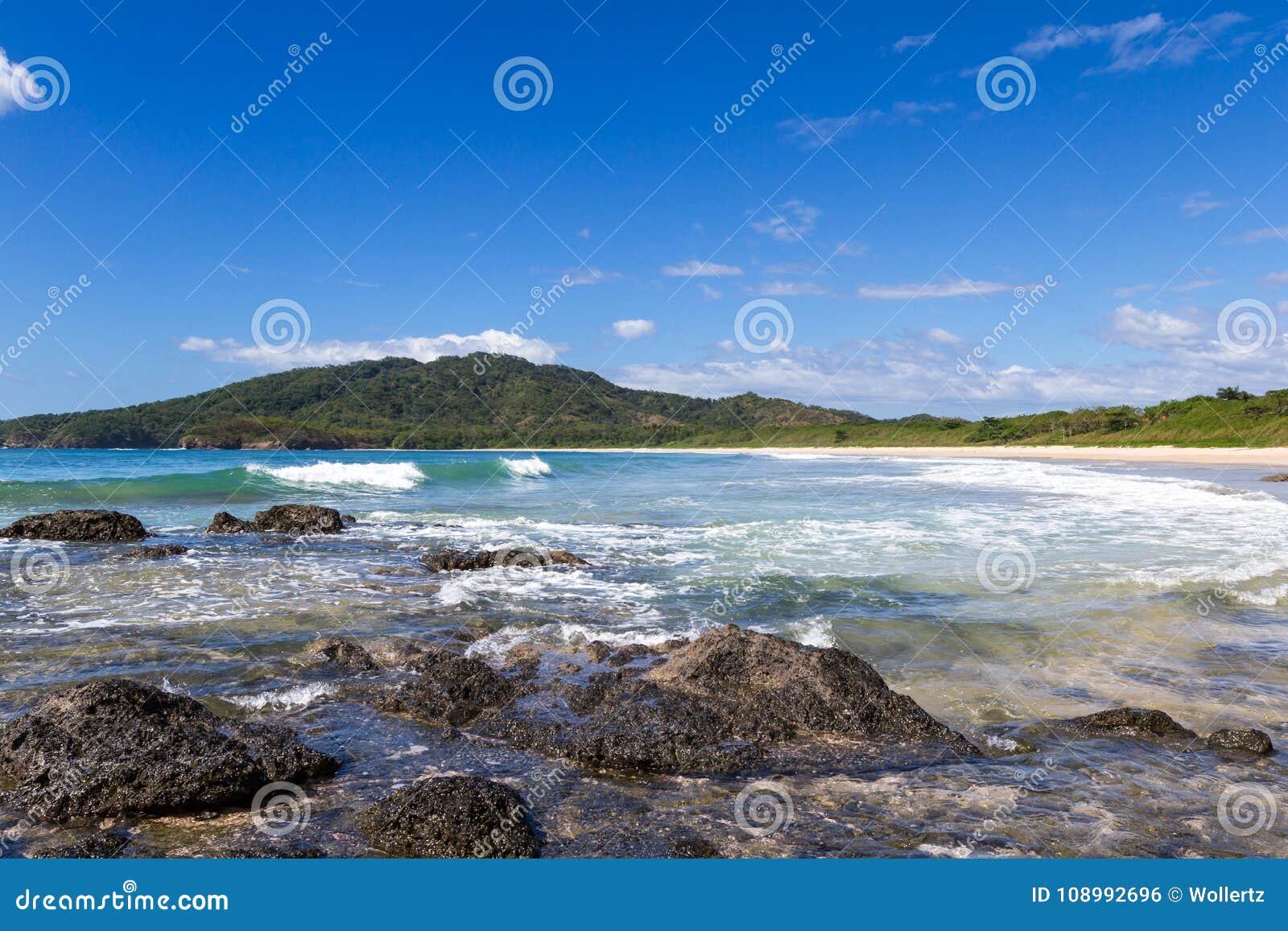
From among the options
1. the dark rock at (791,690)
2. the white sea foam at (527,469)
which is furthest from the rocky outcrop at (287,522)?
the white sea foam at (527,469)

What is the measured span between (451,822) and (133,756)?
93.6 inches

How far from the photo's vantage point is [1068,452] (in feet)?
219

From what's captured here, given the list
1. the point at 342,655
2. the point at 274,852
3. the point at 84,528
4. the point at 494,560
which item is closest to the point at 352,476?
the point at 84,528

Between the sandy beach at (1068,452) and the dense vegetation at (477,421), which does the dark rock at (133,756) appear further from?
the dense vegetation at (477,421)

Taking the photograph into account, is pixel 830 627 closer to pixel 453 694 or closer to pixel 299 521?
pixel 453 694

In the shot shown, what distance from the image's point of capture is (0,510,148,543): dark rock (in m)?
16.8

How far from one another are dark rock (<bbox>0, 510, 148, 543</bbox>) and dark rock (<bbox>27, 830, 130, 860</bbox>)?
50.5 ft

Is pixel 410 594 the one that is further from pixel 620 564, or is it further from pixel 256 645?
pixel 620 564

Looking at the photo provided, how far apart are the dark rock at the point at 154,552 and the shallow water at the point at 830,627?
44 centimetres

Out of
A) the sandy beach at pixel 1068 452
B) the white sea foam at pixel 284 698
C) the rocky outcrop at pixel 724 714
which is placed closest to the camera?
the rocky outcrop at pixel 724 714

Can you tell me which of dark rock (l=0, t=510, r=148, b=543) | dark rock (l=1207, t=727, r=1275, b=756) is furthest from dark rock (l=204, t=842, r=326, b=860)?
dark rock (l=0, t=510, r=148, b=543)

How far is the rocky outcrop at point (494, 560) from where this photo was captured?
13.5 meters

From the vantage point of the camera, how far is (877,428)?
354 feet

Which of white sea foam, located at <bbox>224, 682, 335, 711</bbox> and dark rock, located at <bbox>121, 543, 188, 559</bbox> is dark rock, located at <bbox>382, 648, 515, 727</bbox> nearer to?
white sea foam, located at <bbox>224, 682, 335, 711</bbox>
